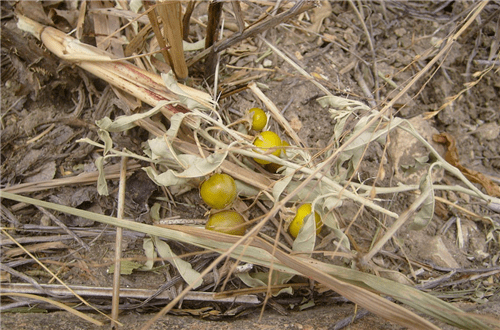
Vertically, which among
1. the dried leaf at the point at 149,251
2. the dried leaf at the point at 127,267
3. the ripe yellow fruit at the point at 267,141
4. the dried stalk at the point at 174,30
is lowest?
the dried leaf at the point at 127,267

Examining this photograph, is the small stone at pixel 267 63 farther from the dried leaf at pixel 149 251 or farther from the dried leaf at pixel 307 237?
the dried leaf at pixel 149 251

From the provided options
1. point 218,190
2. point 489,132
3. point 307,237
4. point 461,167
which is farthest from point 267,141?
point 489,132

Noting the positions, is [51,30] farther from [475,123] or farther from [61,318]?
[475,123]

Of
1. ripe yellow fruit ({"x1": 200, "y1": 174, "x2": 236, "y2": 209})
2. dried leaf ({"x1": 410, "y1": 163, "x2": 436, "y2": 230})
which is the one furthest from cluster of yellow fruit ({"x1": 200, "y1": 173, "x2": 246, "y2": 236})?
dried leaf ({"x1": 410, "y1": 163, "x2": 436, "y2": 230})

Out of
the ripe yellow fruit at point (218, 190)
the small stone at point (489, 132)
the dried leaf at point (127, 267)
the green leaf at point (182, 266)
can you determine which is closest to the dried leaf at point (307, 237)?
the ripe yellow fruit at point (218, 190)

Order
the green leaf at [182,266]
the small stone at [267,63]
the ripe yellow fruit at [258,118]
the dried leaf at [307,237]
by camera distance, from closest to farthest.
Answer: the dried leaf at [307,237]
the green leaf at [182,266]
the ripe yellow fruit at [258,118]
the small stone at [267,63]

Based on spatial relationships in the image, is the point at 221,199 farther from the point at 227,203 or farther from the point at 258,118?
the point at 258,118

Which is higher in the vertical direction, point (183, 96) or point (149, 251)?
point (183, 96)
